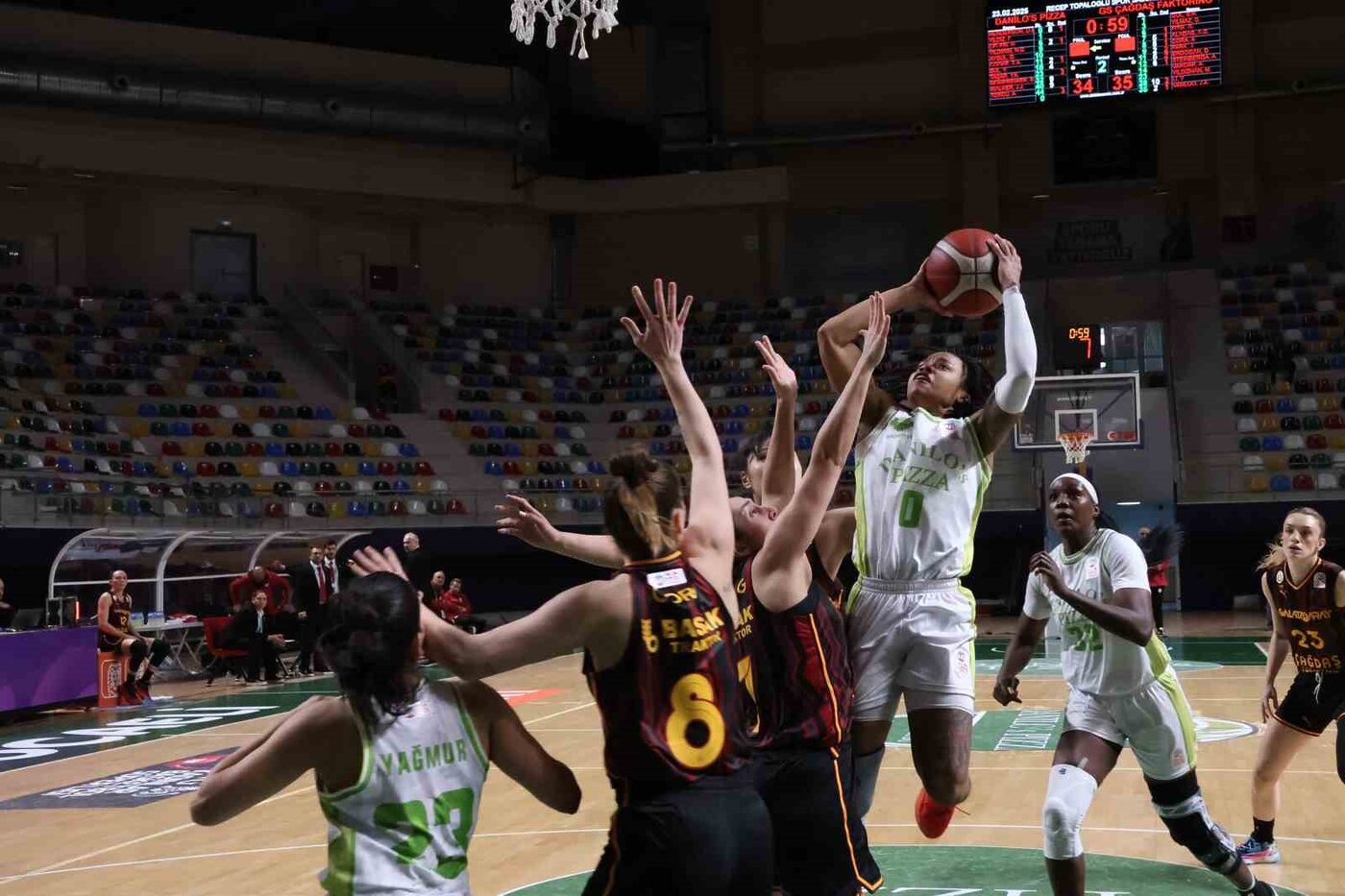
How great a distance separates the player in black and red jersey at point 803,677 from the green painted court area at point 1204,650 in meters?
11.8

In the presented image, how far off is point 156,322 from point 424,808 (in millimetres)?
25745

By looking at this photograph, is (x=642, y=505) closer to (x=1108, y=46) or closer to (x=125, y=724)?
(x=125, y=724)

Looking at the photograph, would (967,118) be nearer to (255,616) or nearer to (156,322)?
(156,322)

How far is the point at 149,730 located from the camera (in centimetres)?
1336

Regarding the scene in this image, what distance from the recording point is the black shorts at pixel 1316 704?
271 inches

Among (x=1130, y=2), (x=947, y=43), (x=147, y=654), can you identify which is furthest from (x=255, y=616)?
(x=947, y=43)

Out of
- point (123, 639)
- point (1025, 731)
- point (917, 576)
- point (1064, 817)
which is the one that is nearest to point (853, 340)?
point (917, 576)

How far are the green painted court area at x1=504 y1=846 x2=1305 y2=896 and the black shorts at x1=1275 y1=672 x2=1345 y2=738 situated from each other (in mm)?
817

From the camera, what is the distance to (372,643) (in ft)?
9.59

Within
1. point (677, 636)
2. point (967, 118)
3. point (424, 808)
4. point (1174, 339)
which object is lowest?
point (424, 808)

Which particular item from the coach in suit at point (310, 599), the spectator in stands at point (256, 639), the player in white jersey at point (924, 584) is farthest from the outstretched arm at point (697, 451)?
the coach in suit at point (310, 599)

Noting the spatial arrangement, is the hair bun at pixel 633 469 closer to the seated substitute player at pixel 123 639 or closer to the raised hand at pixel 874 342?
the raised hand at pixel 874 342

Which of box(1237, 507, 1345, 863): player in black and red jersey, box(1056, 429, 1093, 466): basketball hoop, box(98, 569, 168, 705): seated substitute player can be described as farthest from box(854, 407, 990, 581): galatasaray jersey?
box(1056, 429, 1093, 466): basketball hoop

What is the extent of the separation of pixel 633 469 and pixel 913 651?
196 cm
